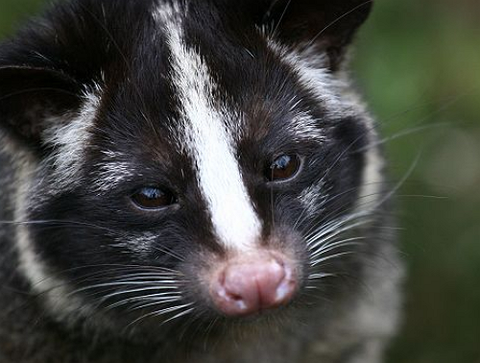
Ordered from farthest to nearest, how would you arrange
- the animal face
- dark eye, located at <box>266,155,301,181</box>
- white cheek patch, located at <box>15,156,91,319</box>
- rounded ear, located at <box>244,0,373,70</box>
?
white cheek patch, located at <box>15,156,91,319</box> → rounded ear, located at <box>244,0,373,70</box> → dark eye, located at <box>266,155,301,181</box> → the animal face

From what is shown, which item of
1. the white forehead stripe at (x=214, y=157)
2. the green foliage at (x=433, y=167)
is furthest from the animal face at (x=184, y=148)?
the green foliage at (x=433, y=167)

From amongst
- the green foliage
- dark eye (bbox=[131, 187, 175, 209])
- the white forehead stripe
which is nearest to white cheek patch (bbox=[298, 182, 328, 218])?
the white forehead stripe

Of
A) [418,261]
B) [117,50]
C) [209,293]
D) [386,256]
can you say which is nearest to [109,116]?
[117,50]

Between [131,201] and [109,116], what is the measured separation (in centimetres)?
29

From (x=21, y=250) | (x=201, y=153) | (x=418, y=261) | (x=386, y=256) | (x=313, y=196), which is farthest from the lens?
(x=418, y=261)

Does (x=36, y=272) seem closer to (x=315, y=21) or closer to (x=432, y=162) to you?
(x=315, y=21)

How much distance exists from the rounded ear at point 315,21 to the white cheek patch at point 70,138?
61 centimetres

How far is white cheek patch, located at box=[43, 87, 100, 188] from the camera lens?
12.2 feet

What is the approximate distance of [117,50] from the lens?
3.67m

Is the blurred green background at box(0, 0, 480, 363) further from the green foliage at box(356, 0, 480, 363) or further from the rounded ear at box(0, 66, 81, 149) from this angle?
the rounded ear at box(0, 66, 81, 149)

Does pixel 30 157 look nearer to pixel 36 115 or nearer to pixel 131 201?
pixel 36 115

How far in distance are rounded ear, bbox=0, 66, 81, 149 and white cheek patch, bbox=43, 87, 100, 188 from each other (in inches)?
1.2

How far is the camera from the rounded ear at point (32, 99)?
11.7 feet

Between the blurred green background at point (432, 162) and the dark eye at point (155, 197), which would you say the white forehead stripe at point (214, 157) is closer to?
the dark eye at point (155, 197)
